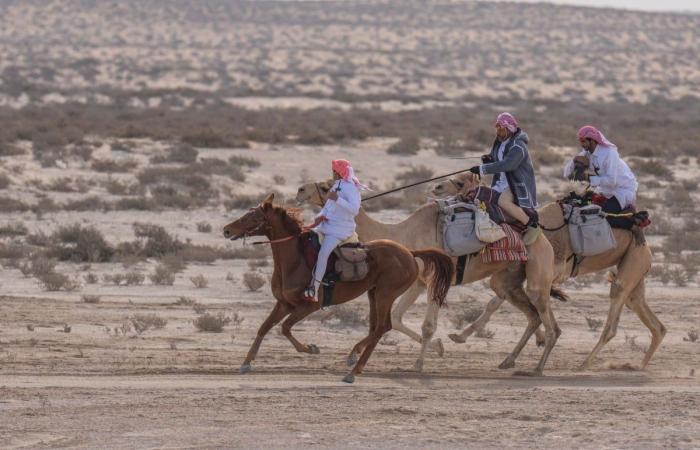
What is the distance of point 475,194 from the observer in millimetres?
14562

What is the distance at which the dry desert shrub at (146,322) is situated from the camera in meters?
15.8

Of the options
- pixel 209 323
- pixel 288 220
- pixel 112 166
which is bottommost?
pixel 209 323

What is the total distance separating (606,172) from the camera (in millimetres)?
15258

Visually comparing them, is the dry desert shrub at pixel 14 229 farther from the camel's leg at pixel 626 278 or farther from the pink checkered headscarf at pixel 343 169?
the camel's leg at pixel 626 278

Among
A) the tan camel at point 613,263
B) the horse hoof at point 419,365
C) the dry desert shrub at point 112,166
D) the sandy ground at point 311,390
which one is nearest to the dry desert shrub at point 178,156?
the dry desert shrub at point 112,166

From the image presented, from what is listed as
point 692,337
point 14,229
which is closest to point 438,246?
point 692,337

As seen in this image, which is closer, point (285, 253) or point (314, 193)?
point (285, 253)

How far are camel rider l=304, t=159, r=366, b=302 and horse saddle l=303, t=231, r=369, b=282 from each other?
7cm

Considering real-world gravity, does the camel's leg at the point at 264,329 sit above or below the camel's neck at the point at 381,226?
below

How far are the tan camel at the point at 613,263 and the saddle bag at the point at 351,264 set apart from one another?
247 cm

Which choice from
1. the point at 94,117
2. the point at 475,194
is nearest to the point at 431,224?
the point at 475,194

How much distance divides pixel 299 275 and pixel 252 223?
67 cm

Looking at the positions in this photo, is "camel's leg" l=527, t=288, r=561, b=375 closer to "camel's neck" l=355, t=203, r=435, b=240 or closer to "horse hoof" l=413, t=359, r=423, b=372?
"camel's neck" l=355, t=203, r=435, b=240

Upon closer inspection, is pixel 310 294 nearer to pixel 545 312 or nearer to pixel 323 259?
pixel 323 259
